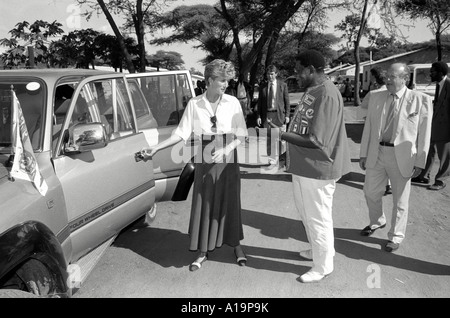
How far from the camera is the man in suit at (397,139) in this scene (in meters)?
4.34

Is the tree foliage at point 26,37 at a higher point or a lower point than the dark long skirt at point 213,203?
higher

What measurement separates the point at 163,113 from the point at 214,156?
228 cm

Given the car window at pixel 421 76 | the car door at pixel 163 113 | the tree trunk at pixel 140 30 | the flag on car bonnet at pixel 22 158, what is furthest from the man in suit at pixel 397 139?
the car window at pixel 421 76

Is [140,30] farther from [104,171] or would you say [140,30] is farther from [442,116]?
[104,171]

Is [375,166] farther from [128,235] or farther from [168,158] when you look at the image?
[128,235]

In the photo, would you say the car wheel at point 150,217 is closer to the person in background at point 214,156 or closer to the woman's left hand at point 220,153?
the person in background at point 214,156

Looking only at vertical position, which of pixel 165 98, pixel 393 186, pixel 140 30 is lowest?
pixel 393 186

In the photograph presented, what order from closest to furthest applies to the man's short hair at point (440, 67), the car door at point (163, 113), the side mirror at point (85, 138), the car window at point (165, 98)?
the side mirror at point (85, 138)
the car door at point (163, 113)
the car window at point (165, 98)
the man's short hair at point (440, 67)

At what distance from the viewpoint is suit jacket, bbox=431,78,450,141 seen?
6594 mm

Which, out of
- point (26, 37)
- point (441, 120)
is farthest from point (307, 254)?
point (26, 37)

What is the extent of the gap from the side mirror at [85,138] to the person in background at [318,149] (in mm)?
1475

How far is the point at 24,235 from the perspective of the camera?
8.10 ft

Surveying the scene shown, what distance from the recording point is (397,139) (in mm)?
4375

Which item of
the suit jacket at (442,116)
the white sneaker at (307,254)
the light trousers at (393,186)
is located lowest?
the white sneaker at (307,254)
